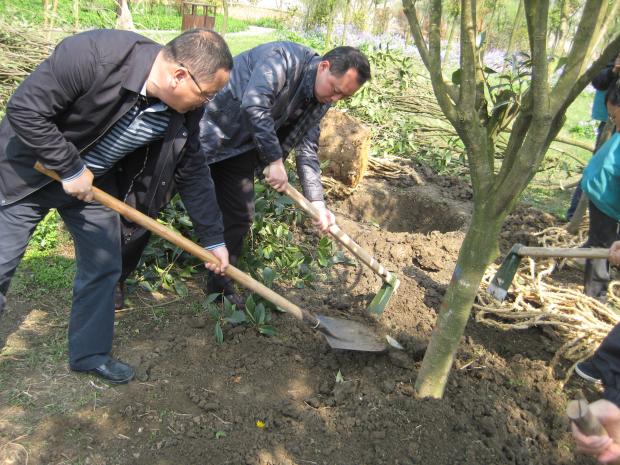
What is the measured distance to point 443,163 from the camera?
21.4 feet

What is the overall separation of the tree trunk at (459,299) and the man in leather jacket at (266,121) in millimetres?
1117

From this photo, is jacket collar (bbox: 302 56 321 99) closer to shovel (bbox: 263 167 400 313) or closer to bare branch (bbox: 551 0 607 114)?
shovel (bbox: 263 167 400 313)

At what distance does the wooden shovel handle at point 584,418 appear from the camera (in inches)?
47.8

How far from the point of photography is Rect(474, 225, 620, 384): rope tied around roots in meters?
3.08

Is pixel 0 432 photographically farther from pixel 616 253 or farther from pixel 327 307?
pixel 616 253

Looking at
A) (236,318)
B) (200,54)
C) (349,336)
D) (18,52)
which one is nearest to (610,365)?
(349,336)

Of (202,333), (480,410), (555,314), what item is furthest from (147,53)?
(555,314)

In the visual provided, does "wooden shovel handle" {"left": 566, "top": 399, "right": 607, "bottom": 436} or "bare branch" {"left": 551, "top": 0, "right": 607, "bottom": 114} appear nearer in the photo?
"wooden shovel handle" {"left": 566, "top": 399, "right": 607, "bottom": 436}

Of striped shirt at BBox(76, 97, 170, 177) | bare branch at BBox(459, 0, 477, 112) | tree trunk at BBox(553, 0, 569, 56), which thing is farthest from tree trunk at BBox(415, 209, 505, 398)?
striped shirt at BBox(76, 97, 170, 177)

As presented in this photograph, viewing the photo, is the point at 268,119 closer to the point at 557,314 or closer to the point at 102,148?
the point at 102,148

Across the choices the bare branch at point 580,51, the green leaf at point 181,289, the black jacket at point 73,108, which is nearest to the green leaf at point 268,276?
the green leaf at point 181,289

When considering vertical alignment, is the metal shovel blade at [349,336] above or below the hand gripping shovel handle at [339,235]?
below

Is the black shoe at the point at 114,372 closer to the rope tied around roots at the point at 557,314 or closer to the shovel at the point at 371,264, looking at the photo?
the shovel at the point at 371,264

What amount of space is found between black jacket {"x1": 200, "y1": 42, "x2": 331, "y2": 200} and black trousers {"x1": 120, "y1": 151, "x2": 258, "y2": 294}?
5.6 inches
